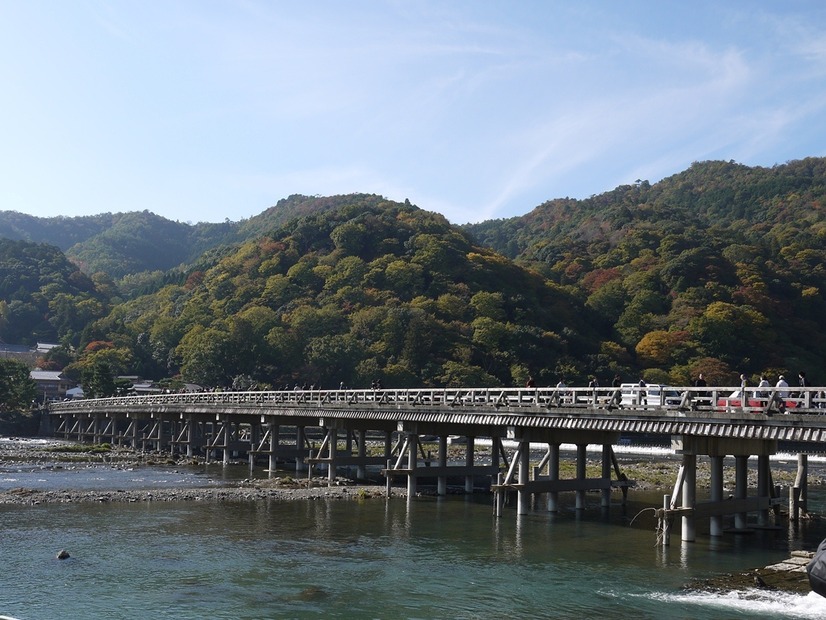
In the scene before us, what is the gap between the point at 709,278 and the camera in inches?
4222

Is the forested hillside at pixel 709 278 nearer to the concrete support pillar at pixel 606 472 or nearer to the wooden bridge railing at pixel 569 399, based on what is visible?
the wooden bridge railing at pixel 569 399

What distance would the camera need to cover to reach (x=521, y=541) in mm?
26797

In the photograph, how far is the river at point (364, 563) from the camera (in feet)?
60.6

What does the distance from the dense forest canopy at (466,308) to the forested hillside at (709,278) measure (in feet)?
0.91

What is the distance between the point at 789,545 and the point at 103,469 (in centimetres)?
3956

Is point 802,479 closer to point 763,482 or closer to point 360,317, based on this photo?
point 763,482

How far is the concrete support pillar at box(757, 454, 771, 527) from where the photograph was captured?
93.4 feet

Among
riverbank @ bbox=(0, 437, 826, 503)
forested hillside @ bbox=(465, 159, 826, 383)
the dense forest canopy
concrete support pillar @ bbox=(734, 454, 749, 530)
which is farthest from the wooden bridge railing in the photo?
forested hillside @ bbox=(465, 159, 826, 383)

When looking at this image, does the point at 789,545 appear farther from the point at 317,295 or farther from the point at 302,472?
the point at 317,295

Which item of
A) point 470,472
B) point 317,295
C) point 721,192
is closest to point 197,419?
point 470,472

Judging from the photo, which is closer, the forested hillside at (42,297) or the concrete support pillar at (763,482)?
the concrete support pillar at (763,482)

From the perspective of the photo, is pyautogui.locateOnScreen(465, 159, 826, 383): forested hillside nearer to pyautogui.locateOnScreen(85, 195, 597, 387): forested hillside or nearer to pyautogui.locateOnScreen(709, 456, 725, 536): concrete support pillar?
pyautogui.locateOnScreen(85, 195, 597, 387): forested hillside

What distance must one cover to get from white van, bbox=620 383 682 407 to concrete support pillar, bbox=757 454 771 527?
4.42 meters

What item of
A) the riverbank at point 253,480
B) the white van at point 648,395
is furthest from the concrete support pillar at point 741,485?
the riverbank at point 253,480
